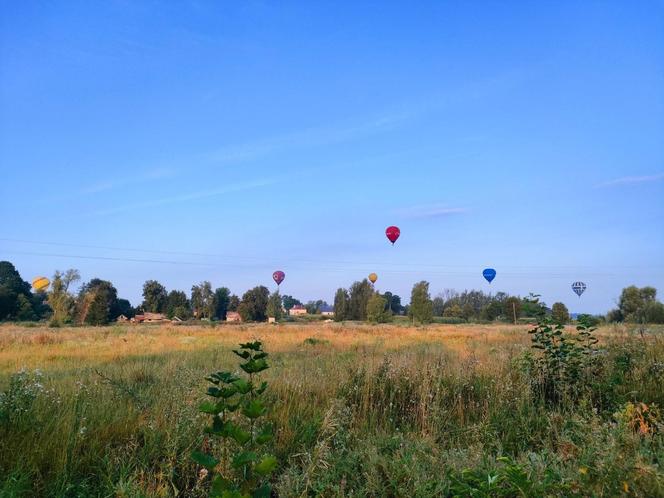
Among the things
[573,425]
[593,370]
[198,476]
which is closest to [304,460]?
[198,476]

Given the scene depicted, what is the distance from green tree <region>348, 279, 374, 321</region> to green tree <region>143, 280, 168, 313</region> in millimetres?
38833

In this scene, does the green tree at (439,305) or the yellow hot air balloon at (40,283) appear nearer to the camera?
the yellow hot air balloon at (40,283)

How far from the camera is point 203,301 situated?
96.1 meters

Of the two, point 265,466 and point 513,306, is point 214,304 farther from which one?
point 265,466

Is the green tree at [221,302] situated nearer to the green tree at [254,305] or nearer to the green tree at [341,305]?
the green tree at [254,305]

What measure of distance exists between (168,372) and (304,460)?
4.82 m

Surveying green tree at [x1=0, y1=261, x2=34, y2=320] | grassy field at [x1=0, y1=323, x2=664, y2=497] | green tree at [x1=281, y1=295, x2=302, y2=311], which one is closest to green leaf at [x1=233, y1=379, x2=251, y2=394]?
grassy field at [x1=0, y1=323, x2=664, y2=497]

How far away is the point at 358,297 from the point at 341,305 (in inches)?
151

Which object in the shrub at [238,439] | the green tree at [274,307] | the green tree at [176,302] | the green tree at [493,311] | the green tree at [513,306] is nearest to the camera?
the shrub at [238,439]

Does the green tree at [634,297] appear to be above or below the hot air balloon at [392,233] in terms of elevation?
below

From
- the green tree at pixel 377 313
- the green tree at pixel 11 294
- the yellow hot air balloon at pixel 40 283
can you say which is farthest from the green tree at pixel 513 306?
the green tree at pixel 11 294

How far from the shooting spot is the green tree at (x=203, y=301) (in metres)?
94.7

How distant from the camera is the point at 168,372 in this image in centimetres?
768

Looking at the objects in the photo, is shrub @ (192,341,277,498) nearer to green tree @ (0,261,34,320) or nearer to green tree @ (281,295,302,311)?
green tree @ (0,261,34,320)
